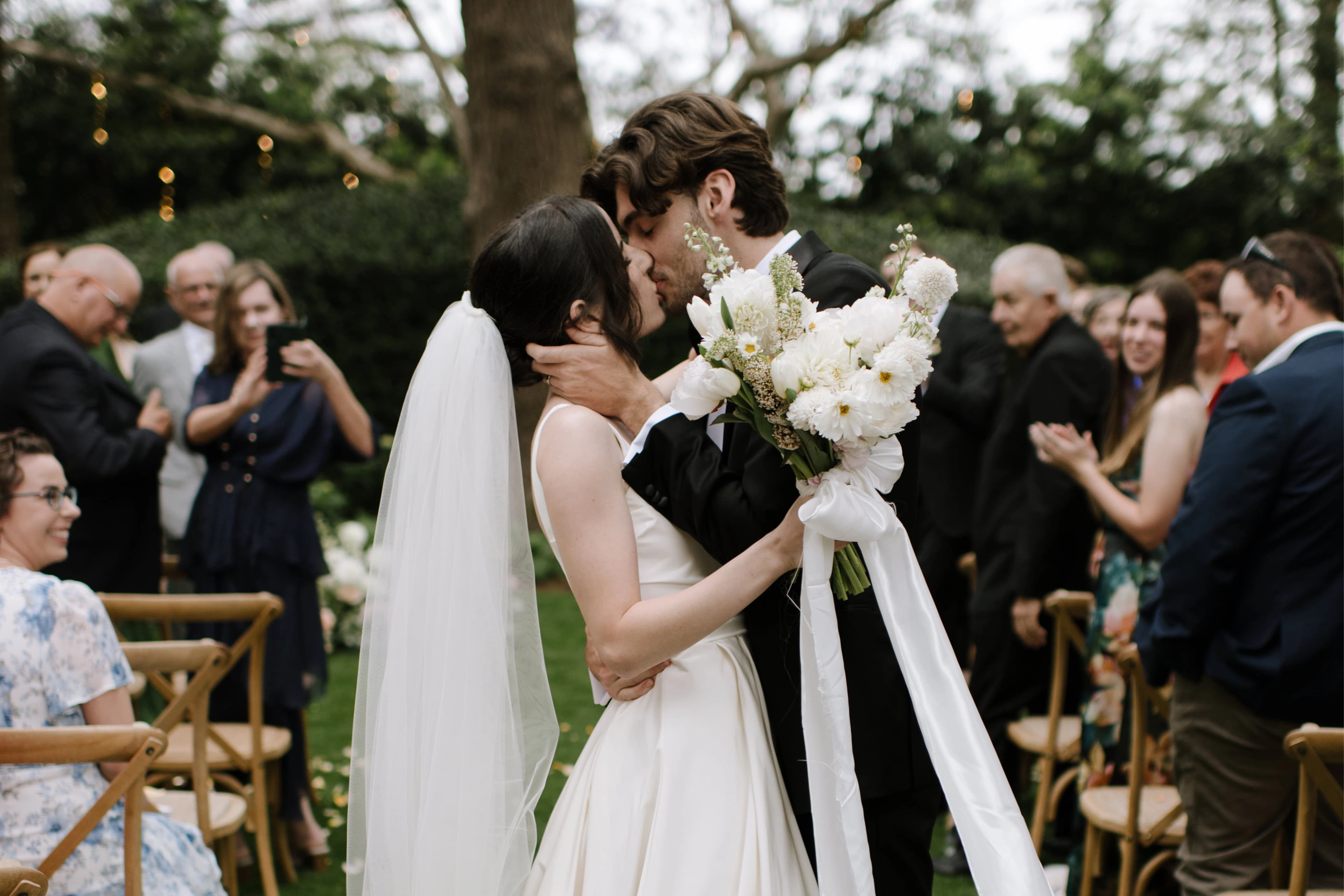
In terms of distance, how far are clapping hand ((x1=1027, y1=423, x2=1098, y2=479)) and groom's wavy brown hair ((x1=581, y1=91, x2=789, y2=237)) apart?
1.96 meters

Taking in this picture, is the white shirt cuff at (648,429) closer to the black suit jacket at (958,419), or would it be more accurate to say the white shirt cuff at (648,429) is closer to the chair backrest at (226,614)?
the chair backrest at (226,614)

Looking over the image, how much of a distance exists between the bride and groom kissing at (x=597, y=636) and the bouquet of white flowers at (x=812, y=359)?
0.18 m

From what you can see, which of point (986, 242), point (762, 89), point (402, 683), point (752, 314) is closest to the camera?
point (752, 314)

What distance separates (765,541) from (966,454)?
362cm

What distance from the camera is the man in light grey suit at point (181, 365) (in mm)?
5328

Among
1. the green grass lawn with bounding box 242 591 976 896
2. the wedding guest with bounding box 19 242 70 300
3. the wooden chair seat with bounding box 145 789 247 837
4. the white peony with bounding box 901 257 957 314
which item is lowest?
the green grass lawn with bounding box 242 591 976 896

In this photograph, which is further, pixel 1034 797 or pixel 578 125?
pixel 578 125

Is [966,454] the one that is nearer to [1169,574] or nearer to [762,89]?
[1169,574]

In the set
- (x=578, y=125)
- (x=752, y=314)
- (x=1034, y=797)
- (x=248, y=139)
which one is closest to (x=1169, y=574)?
(x=752, y=314)

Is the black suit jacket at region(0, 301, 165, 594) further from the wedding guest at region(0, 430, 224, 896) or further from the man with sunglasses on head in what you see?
→ the wedding guest at region(0, 430, 224, 896)

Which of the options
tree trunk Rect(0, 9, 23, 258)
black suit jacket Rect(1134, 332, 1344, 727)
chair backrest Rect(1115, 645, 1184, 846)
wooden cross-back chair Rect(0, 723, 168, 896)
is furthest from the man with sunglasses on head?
tree trunk Rect(0, 9, 23, 258)

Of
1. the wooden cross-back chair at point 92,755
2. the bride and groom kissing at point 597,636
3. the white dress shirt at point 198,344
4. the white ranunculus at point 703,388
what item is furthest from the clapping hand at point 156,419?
the white ranunculus at point 703,388

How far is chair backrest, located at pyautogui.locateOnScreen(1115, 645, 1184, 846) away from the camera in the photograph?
11.4 ft

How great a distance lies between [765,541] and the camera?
207 cm
